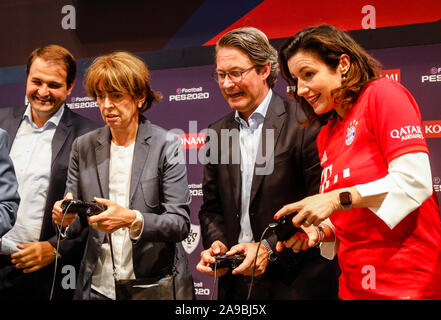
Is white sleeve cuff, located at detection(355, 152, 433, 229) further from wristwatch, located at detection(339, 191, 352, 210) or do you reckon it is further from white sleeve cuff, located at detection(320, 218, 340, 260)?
white sleeve cuff, located at detection(320, 218, 340, 260)

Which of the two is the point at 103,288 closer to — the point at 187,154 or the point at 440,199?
the point at 187,154

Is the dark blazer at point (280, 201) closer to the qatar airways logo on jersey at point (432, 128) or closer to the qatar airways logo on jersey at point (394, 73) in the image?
the qatar airways logo on jersey at point (394, 73)

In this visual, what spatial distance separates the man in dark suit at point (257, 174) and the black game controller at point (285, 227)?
32 centimetres

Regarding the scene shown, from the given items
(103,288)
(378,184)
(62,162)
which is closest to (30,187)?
(62,162)

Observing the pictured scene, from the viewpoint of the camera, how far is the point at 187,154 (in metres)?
3.01

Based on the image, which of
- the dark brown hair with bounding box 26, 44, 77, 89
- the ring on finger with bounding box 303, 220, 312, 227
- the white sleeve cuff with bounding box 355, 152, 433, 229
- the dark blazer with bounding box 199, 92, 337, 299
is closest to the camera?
the white sleeve cuff with bounding box 355, 152, 433, 229

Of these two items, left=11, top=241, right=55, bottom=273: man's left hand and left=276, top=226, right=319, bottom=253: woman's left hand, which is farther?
left=11, top=241, right=55, bottom=273: man's left hand

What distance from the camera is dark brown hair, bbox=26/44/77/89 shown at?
2811 mm

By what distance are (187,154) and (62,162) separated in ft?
2.47

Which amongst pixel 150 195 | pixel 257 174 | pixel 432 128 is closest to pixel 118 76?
pixel 150 195

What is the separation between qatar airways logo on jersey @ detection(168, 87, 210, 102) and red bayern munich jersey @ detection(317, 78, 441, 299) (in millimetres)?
1403

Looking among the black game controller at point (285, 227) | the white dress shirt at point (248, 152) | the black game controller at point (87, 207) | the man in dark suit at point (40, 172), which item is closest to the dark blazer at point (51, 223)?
the man in dark suit at point (40, 172)

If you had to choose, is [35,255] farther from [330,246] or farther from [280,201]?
[330,246]

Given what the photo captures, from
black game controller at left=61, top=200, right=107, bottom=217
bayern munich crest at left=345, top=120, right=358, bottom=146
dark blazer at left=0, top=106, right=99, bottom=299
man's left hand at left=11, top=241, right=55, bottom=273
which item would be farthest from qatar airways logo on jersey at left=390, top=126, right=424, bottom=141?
man's left hand at left=11, top=241, right=55, bottom=273
